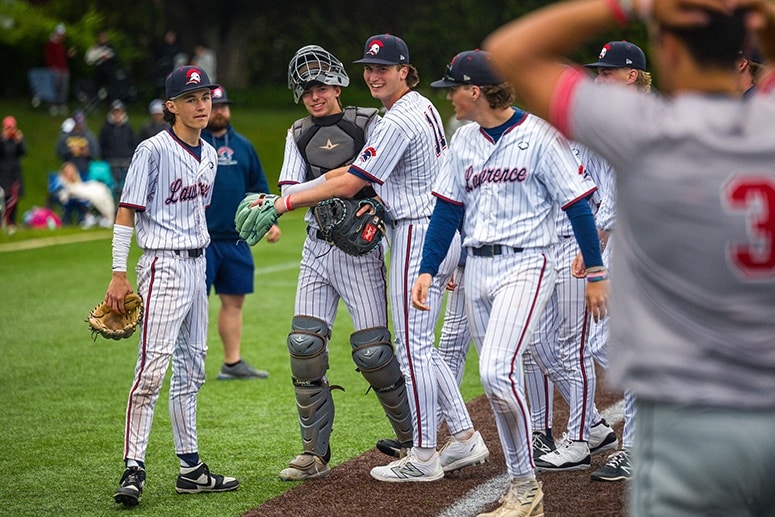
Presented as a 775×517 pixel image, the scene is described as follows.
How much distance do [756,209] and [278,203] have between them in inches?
156

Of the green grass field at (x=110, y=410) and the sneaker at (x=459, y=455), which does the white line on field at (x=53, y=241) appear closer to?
the green grass field at (x=110, y=410)

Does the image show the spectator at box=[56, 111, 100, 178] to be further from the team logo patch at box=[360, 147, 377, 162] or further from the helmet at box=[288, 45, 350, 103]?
the team logo patch at box=[360, 147, 377, 162]

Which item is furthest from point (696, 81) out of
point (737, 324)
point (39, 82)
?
point (39, 82)

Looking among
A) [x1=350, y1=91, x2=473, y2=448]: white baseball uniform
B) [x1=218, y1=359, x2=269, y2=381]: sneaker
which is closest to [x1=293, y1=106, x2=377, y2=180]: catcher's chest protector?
[x1=350, y1=91, x2=473, y2=448]: white baseball uniform

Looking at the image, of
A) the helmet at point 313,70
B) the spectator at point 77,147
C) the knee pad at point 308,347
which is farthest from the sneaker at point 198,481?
the spectator at point 77,147

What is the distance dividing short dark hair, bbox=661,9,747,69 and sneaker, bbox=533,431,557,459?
4.25 metres

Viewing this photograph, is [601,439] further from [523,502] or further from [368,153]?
[368,153]

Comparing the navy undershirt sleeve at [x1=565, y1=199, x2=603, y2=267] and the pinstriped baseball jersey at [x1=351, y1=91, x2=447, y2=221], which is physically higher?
the pinstriped baseball jersey at [x1=351, y1=91, x2=447, y2=221]

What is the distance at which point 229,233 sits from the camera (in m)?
9.52

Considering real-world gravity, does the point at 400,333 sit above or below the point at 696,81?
below

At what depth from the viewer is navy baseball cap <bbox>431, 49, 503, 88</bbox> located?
A: 5.51 m

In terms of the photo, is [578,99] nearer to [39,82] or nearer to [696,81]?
[696,81]

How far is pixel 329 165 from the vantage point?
648cm

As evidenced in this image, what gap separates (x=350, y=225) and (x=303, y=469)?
1.44 metres
